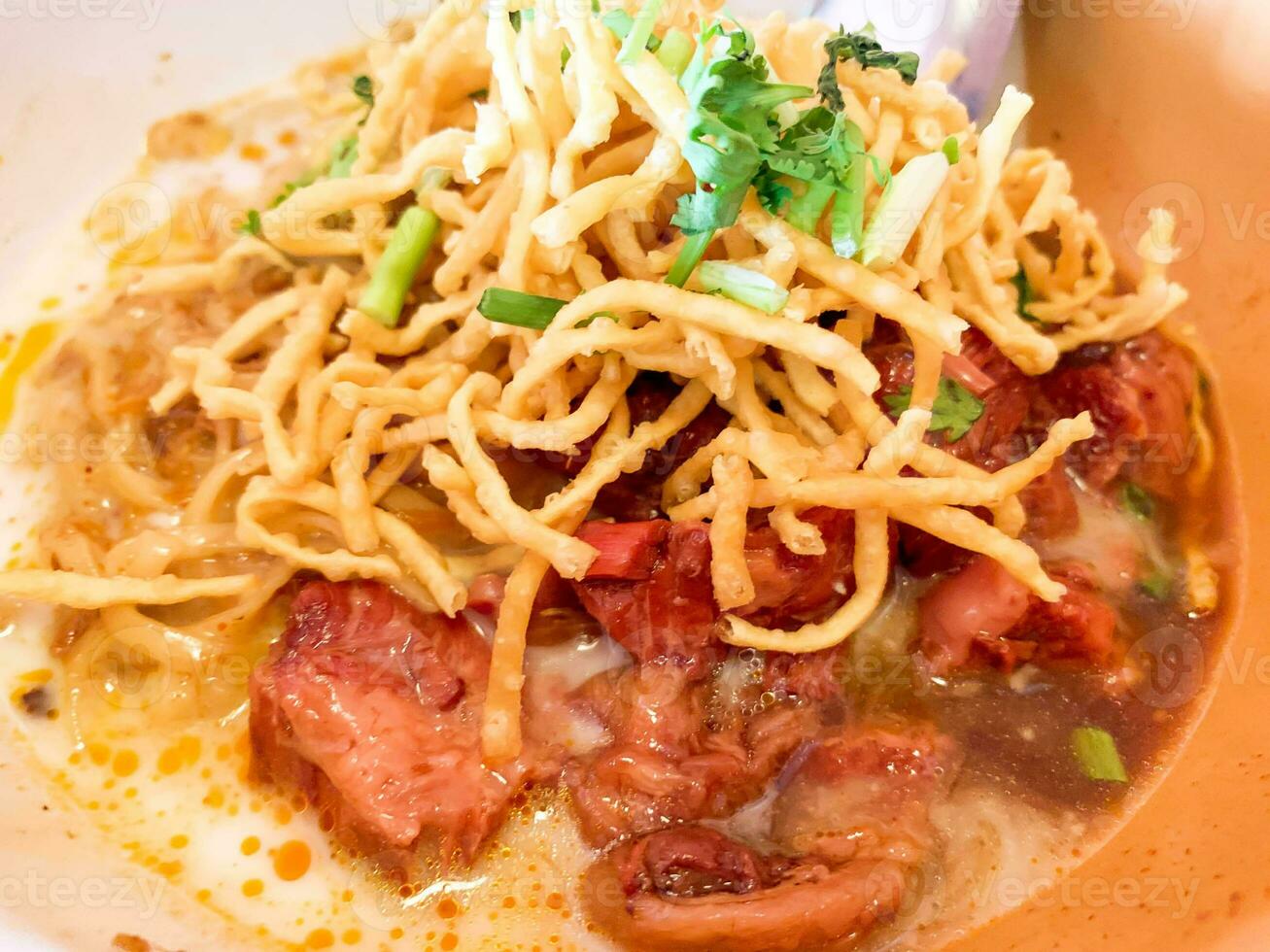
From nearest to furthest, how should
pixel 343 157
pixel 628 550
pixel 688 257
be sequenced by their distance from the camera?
1. pixel 688 257
2. pixel 628 550
3. pixel 343 157

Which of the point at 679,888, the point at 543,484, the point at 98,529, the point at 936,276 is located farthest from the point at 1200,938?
the point at 98,529

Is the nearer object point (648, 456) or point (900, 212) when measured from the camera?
point (900, 212)

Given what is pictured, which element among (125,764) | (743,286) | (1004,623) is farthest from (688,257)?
(125,764)

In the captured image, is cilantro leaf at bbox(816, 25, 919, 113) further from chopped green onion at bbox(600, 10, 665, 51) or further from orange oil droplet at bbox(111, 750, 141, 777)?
orange oil droplet at bbox(111, 750, 141, 777)

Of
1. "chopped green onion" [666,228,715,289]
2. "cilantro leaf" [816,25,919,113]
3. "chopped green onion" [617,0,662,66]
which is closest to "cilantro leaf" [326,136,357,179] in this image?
"chopped green onion" [617,0,662,66]

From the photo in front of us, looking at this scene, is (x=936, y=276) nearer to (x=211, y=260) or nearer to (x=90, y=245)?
(x=211, y=260)

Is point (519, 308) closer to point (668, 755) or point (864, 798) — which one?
point (668, 755)
